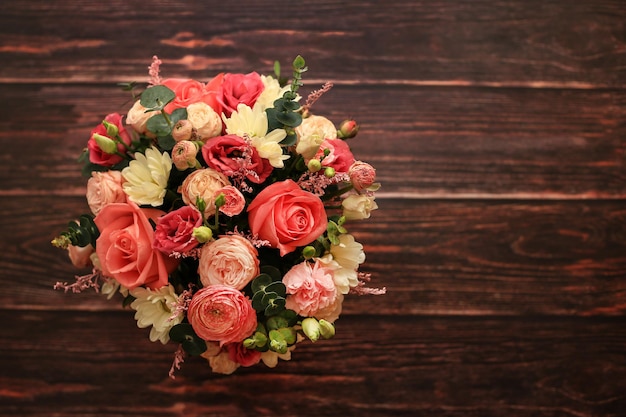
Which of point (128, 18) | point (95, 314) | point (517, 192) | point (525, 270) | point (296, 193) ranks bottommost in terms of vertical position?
point (95, 314)

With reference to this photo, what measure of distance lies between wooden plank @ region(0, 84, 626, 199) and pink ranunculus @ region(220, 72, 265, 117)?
0.96ft

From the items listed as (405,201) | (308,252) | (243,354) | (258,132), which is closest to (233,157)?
(258,132)

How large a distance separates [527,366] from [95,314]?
0.78 metres

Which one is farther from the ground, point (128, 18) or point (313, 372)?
point (128, 18)

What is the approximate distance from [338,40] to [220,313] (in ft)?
1.96

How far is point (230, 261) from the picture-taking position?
26.0 inches

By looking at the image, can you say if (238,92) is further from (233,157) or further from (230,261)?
(230,261)

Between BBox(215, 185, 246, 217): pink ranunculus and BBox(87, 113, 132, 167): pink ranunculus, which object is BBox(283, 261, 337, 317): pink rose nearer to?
BBox(215, 185, 246, 217): pink ranunculus

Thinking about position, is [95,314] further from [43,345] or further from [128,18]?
[128,18]

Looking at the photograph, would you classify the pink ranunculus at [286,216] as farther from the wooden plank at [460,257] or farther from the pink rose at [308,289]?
the wooden plank at [460,257]

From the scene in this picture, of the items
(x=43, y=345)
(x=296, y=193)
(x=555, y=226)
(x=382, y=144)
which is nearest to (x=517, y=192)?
(x=555, y=226)

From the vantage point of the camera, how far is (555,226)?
104 cm

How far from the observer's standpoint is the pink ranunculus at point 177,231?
2.15 feet

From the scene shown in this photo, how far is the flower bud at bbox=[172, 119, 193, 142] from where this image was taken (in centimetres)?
69
